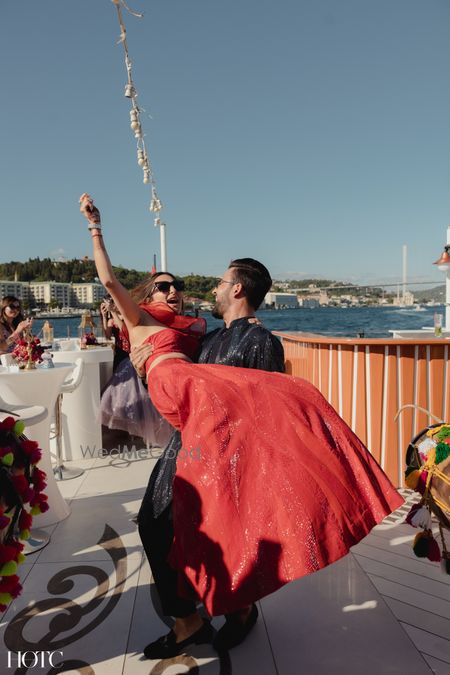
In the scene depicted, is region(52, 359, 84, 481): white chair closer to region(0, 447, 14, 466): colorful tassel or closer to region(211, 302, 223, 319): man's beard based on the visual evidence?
region(211, 302, 223, 319): man's beard

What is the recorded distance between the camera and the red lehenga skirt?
1479 millimetres

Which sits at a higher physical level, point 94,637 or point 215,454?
point 215,454

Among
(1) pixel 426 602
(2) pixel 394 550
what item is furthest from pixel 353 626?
(2) pixel 394 550

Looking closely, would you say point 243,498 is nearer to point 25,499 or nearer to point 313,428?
point 313,428

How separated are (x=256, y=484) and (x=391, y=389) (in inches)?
100

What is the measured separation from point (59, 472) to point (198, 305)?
96.1 inches

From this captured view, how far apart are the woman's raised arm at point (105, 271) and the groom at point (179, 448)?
136 mm

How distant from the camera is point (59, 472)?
4113 millimetres

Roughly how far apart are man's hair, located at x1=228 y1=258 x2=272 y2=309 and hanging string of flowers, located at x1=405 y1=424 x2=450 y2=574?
95 centimetres

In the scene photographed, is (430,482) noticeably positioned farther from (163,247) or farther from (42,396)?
(163,247)

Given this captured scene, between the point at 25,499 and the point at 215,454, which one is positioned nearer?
the point at 25,499

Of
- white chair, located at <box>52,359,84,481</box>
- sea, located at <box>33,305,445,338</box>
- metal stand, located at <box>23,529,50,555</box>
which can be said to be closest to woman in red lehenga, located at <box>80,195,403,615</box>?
metal stand, located at <box>23,529,50,555</box>

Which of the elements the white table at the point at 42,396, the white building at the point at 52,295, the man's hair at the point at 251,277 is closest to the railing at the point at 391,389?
the man's hair at the point at 251,277

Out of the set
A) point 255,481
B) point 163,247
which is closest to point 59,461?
point 255,481
